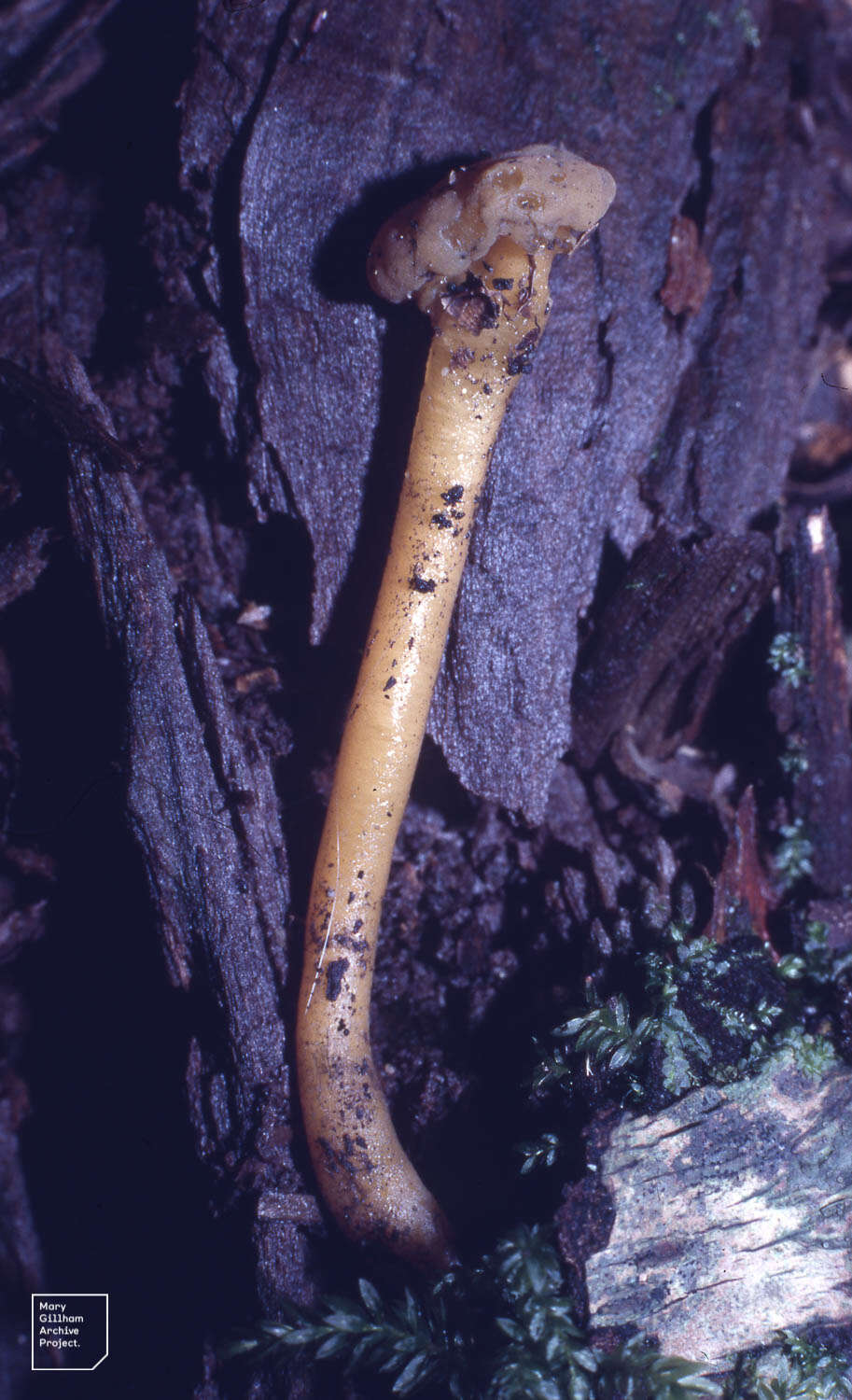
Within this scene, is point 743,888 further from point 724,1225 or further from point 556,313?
point 556,313

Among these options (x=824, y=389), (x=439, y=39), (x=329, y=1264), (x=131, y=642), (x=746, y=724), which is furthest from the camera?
(x=824, y=389)

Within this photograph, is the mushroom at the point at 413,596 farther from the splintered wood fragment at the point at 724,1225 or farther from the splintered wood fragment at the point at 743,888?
the splintered wood fragment at the point at 743,888

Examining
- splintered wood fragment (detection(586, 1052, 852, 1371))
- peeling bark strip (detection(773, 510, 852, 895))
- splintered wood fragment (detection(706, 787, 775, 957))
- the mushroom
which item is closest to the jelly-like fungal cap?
the mushroom

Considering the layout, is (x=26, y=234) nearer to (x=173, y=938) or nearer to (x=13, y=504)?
(x=13, y=504)

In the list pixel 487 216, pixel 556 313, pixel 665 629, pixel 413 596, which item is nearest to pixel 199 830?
pixel 413 596

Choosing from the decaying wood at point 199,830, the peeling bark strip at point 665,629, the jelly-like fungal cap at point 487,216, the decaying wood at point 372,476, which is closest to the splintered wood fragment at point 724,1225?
the decaying wood at point 372,476

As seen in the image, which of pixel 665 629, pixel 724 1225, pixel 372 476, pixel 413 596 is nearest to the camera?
pixel 724 1225

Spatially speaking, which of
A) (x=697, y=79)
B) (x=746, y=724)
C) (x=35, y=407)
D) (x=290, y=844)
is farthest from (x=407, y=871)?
(x=697, y=79)
